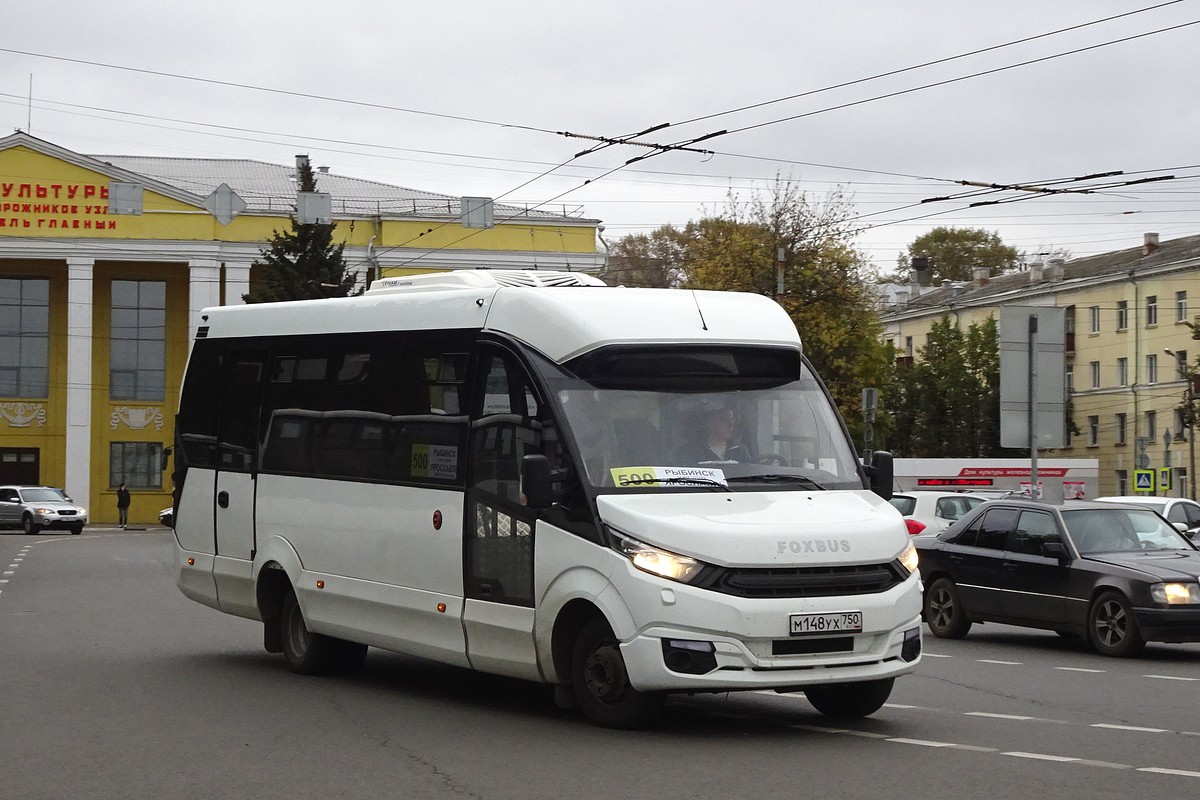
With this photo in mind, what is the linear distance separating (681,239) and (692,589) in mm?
64602

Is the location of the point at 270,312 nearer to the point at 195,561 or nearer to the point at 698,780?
the point at 195,561

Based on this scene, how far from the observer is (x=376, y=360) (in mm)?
12766

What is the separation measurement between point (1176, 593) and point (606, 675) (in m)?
7.63

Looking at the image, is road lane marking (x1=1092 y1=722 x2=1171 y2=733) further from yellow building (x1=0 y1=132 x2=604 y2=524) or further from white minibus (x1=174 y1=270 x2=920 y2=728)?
yellow building (x1=0 y1=132 x2=604 y2=524)

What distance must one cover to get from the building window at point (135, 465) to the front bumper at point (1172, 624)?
5887 centimetres

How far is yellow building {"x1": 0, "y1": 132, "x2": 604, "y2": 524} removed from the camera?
67.2 meters

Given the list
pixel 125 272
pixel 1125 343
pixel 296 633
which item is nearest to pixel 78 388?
pixel 125 272

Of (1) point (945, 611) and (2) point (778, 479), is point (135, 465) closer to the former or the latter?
(1) point (945, 611)

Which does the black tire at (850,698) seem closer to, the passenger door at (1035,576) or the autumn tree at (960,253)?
the passenger door at (1035,576)

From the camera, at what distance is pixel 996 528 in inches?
714

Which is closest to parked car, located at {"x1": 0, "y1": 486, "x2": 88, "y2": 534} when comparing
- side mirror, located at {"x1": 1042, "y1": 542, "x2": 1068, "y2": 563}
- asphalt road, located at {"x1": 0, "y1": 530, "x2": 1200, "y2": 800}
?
asphalt road, located at {"x1": 0, "y1": 530, "x2": 1200, "y2": 800}

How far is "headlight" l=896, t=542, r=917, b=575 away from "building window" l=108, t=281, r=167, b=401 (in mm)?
63585

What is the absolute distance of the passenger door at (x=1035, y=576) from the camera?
16891 mm

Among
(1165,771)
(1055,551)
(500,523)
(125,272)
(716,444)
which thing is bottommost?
(1165,771)
